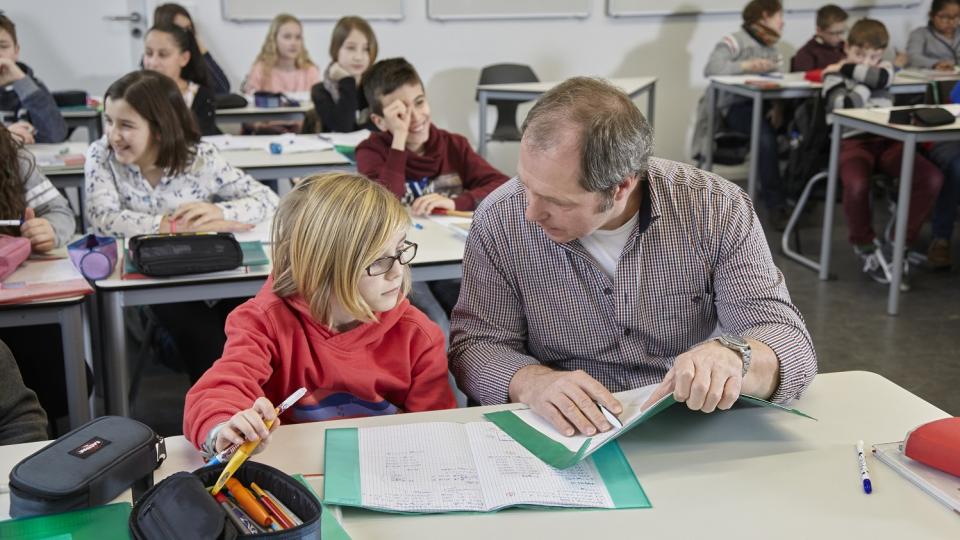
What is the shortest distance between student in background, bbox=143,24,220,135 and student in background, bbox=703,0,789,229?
10.6 feet

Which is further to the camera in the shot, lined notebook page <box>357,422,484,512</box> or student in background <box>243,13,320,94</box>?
student in background <box>243,13,320,94</box>

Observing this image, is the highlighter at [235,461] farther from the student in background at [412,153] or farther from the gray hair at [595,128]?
the student in background at [412,153]

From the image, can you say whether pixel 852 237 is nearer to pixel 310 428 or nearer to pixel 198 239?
pixel 198 239

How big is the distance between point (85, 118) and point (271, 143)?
153cm

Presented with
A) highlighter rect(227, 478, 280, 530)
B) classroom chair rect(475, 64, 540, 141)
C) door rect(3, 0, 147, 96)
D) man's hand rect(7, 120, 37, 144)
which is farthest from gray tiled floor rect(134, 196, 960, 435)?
door rect(3, 0, 147, 96)

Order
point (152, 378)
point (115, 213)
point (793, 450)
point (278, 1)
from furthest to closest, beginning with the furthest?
1. point (278, 1)
2. point (152, 378)
3. point (115, 213)
4. point (793, 450)

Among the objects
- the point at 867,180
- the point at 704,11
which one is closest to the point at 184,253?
the point at 867,180

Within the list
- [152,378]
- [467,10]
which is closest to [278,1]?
[467,10]

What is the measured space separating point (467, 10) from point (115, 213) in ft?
14.8

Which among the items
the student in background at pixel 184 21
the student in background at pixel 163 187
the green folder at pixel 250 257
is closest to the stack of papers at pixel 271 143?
the student in background at pixel 163 187

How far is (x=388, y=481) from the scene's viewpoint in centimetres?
129

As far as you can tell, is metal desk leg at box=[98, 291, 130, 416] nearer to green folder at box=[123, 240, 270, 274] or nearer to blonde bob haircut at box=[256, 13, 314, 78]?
green folder at box=[123, 240, 270, 274]

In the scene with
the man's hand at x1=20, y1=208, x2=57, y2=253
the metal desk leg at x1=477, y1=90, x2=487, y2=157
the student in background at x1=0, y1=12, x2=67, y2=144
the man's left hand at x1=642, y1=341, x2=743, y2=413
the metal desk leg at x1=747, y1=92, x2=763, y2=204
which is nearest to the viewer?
the man's left hand at x1=642, y1=341, x2=743, y2=413

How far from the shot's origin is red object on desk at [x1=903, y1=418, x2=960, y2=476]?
51.2 inches
